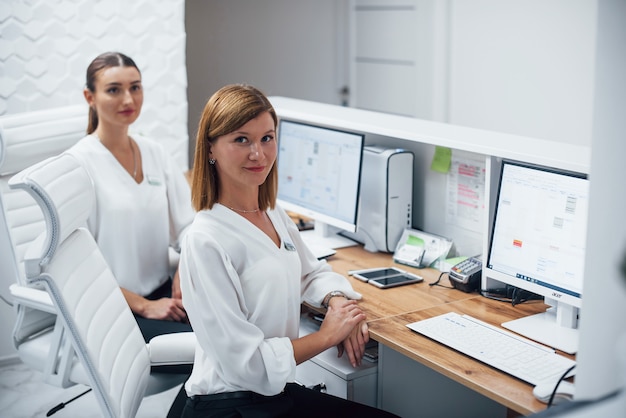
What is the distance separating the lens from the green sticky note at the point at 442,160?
2.58 metres

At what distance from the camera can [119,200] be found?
2729 millimetres

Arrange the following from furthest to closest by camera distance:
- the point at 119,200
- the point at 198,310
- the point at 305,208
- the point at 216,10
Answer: the point at 216,10 → the point at 305,208 → the point at 119,200 → the point at 198,310

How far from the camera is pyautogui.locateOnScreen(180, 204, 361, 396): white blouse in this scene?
177 centimetres

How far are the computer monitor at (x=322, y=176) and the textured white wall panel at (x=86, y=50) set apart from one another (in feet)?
2.64

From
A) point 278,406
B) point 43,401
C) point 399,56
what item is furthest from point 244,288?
point 399,56

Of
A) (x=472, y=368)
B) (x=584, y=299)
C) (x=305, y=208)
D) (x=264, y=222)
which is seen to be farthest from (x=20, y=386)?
(x=584, y=299)

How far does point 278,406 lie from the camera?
6.19ft

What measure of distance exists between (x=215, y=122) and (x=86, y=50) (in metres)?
1.80

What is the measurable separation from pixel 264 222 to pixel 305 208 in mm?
930

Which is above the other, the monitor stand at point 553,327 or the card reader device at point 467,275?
the card reader device at point 467,275

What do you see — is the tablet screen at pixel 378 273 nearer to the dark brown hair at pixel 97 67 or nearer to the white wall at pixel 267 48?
the dark brown hair at pixel 97 67

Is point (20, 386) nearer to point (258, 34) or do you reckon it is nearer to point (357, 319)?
point (357, 319)

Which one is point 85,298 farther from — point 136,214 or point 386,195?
point 386,195

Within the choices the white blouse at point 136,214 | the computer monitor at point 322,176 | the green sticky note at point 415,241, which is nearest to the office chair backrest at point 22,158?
the white blouse at point 136,214
